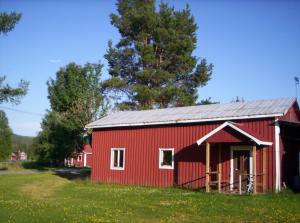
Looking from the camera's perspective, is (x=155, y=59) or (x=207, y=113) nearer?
(x=207, y=113)

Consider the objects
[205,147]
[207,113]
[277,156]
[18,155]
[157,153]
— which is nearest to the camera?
[277,156]

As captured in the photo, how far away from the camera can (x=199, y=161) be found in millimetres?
21469

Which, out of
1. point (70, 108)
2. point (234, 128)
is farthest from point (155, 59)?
point (234, 128)

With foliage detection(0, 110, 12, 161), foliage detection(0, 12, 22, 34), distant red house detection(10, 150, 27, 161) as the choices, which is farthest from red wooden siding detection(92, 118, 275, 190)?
distant red house detection(10, 150, 27, 161)

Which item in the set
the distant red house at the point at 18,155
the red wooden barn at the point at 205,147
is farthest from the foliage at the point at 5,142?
the distant red house at the point at 18,155

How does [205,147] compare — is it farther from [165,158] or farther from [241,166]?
[165,158]

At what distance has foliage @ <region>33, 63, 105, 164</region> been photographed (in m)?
45.8

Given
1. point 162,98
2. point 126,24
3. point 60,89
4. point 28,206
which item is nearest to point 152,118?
point 28,206

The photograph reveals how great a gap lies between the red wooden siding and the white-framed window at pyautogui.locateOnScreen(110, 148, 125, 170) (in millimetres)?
260

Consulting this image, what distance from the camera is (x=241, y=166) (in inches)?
792

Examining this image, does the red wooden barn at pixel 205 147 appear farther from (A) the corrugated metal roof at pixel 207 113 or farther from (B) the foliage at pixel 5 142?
(B) the foliage at pixel 5 142

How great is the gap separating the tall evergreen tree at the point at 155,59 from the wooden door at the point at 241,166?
21228 millimetres

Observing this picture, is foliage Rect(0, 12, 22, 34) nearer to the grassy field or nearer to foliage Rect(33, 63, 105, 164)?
the grassy field

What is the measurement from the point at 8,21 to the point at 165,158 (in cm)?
1261
